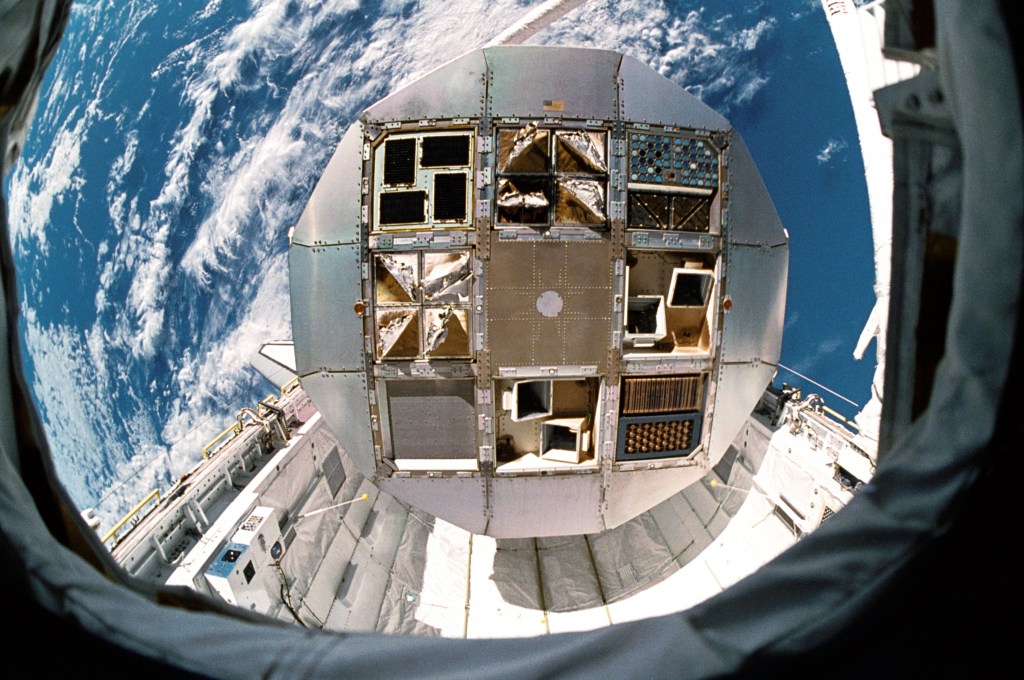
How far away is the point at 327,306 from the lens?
4254 mm

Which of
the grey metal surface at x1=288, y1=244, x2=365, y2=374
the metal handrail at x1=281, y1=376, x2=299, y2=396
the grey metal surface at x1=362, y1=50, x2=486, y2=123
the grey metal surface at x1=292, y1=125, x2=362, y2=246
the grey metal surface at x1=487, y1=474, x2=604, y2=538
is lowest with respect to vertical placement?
the grey metal surface at x1=487, y1=474, x2=604, y2=538

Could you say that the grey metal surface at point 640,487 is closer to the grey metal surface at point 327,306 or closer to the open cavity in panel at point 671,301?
the open cavity in panel at point 671,301

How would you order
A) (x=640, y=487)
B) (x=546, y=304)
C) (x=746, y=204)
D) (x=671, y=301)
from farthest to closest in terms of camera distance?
(x=640, y=487)
(x=671, y=301)
(x=746, y=204)
(x=546, y=304)

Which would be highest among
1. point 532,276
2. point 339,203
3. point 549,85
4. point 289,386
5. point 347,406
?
point 549,85

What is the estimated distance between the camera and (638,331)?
4.74 metres

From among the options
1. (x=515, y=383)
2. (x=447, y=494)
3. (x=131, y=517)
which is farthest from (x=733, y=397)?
(x=131, y=517)

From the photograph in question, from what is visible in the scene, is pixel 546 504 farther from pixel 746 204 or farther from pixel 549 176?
pixel 746 204

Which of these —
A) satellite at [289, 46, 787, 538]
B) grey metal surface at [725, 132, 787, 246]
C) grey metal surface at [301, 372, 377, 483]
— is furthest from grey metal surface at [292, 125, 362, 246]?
grey metal surface at [725, 132, 787, 246]

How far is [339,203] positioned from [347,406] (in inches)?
85.8

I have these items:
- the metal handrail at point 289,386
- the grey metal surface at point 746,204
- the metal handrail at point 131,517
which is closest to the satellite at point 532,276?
the grey metal surface at point 746,204

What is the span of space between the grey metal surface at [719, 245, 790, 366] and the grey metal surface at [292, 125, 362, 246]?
13.1 feet

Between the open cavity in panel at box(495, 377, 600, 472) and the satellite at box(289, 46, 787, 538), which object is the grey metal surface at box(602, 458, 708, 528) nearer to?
the satellite at box(289, 46, 787, 538)

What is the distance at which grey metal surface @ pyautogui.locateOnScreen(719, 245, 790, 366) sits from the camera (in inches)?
171

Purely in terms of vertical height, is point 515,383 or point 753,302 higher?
point 753,302
